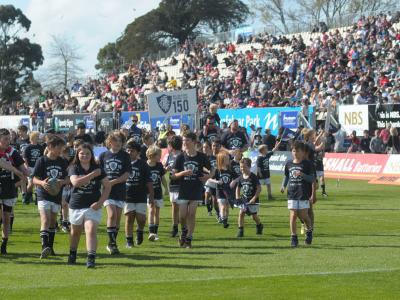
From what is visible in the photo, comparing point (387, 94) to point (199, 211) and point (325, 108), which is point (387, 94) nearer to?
point (325, 108)

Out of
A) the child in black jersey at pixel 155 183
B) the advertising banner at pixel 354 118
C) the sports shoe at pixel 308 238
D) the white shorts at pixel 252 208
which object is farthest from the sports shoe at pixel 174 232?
the advertising banner at pixel 354 118

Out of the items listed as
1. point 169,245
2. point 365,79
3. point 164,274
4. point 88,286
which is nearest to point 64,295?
point 88,286

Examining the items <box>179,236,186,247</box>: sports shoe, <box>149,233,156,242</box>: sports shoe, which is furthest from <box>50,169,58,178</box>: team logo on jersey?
<box>149,233,156,242</box>: sports shoe

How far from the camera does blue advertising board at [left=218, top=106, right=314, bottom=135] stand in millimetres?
40575

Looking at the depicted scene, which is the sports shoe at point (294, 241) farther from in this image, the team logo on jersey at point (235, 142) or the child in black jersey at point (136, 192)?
the team logo on jersey at point (235, 142)

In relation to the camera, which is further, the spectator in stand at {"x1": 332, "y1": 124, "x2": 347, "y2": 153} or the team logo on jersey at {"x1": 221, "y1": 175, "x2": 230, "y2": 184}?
the spectator in stand at {"x1": 332, "y1": 124, "x2": 347, "y2": 153}

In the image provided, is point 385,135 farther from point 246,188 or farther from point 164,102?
point 246,188

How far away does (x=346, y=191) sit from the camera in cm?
3117

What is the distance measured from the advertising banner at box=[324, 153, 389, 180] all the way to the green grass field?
14.4m

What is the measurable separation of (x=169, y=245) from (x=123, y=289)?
17.1 feet

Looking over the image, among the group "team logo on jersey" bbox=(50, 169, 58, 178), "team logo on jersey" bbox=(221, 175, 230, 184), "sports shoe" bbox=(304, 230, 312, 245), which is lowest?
"sports shoe" bbox=(304, 230, 312, 245)

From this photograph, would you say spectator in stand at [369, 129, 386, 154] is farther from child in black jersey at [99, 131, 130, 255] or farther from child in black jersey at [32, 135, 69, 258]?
child in black jersey at [32, 135, 69, 258]

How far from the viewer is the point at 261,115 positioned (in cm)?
4250

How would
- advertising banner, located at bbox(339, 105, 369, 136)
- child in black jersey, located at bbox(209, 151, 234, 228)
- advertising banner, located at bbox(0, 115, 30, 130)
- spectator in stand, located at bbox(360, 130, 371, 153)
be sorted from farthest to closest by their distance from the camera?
advertising banner, located at bbox(0, 115, 30, 130) < advertising banner, located at bbox(339, 105, 369, 136) < spectator in stand, located at bbox(360, 130, 371, 153) < child in black jersey, located at bbox(209, 151, 234, 228)
